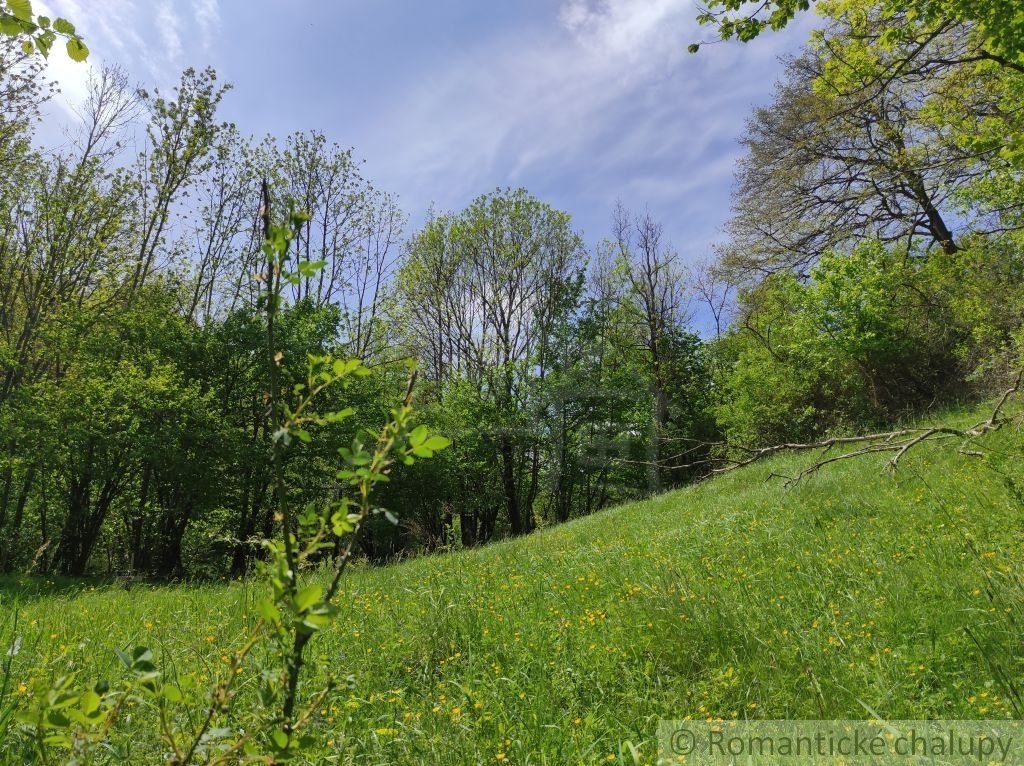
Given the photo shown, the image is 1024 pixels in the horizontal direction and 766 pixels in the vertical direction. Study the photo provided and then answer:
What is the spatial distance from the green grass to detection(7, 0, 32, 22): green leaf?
2748mm

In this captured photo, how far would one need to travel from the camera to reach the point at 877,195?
17.7 meters

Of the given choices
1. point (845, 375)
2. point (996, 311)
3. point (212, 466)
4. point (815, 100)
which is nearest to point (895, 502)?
point (996, 311)

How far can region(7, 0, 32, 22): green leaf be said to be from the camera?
69.4 inches

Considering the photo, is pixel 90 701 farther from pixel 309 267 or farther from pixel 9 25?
pixel 9 25

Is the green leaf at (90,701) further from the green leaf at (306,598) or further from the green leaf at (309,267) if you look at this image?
the green leaf at (309,267)

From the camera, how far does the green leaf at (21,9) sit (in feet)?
5.79

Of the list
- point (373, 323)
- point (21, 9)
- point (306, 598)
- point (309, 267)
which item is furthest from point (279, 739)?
point (373, 323)

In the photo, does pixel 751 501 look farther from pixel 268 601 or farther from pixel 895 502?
pixel 268 601

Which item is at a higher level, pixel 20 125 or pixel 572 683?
pixel 20 125

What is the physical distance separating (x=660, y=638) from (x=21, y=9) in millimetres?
4198

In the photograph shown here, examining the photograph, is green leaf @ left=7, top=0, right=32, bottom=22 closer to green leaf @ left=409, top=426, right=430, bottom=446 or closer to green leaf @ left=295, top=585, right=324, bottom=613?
green leaf @ left=409, top=426, right=430, bottom=446

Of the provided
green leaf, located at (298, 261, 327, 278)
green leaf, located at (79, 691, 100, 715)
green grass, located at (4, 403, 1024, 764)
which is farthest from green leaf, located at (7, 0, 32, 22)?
green grass, located at (4, 403, 1024, 764)

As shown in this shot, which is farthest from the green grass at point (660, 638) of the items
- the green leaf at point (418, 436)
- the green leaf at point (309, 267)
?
the green leaf at point (309, 267)

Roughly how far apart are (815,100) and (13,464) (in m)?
23.5
